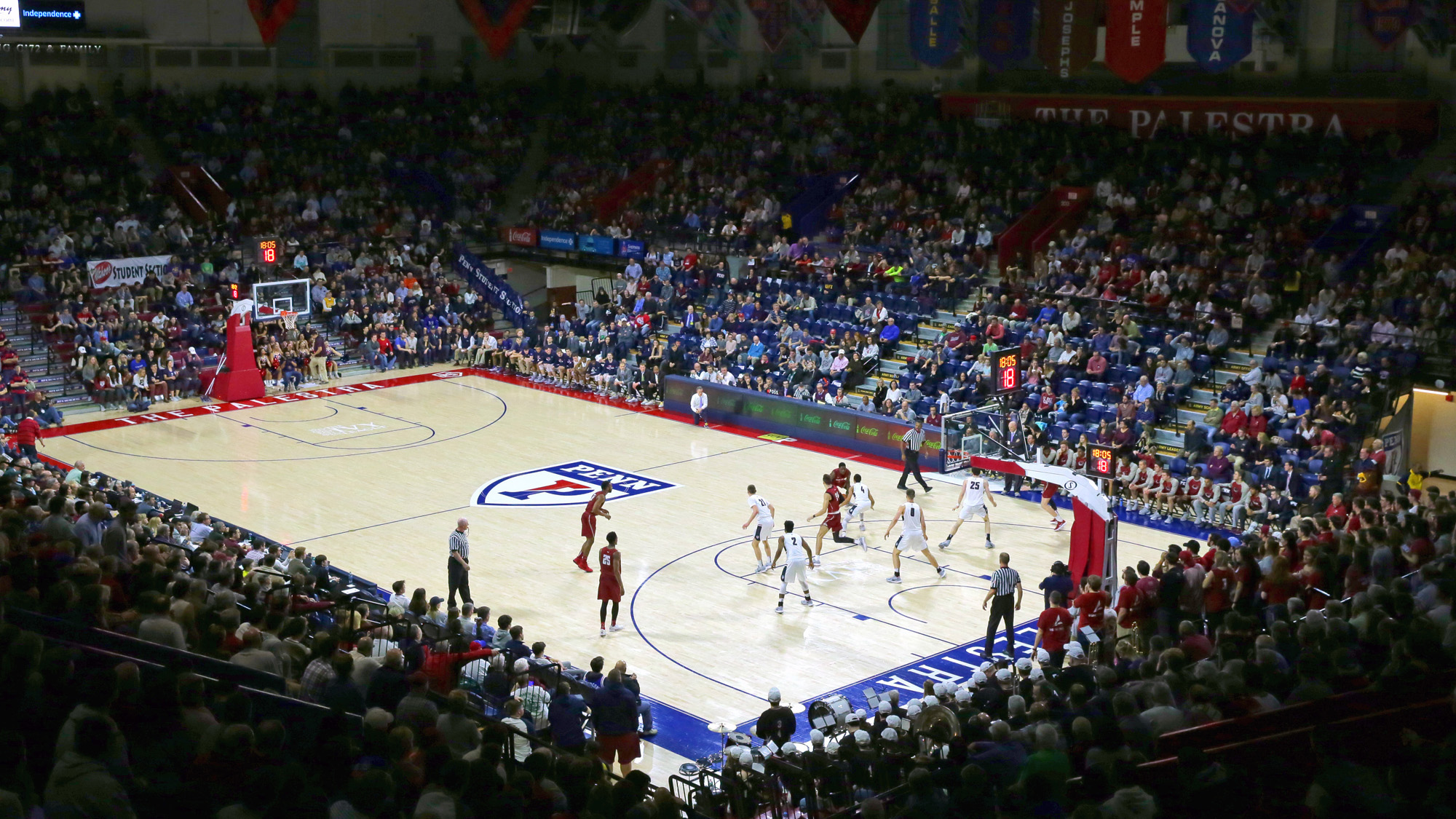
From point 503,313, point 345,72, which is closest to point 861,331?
point 503,313

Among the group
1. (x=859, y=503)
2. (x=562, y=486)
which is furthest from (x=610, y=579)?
(x=562, y=486)

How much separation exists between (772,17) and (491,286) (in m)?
12.0

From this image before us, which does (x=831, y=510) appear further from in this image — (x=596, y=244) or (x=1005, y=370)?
(x=596, y=244)

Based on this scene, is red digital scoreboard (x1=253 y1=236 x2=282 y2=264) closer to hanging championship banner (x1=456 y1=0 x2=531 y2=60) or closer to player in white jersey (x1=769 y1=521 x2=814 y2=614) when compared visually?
hanging championship banner (x1=456 y1=0 x2=531 y2=60)

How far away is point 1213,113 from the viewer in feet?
108

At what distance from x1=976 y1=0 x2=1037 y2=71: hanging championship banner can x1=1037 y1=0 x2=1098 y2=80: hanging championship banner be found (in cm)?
50

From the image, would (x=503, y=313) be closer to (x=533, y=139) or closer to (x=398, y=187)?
(x=398, y=187)

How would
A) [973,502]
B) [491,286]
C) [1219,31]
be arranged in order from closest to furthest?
[973,502] → [1219,31] → [491,286]

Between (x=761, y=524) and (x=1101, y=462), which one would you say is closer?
(x=761, y=524)

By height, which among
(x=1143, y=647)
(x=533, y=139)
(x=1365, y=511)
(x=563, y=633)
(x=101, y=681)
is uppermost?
(x=533, y=139)


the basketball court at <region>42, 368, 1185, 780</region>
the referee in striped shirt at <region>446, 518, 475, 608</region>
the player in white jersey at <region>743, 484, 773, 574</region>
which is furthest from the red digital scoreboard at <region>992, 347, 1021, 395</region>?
the referee in striped shirt at <region>446, 518, 475, 608</region>

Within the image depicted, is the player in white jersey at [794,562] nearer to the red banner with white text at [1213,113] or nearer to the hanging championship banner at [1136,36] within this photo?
the hanging championship banner at [1136,36]

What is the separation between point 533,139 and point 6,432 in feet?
73.4

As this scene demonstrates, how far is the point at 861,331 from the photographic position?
105ft
